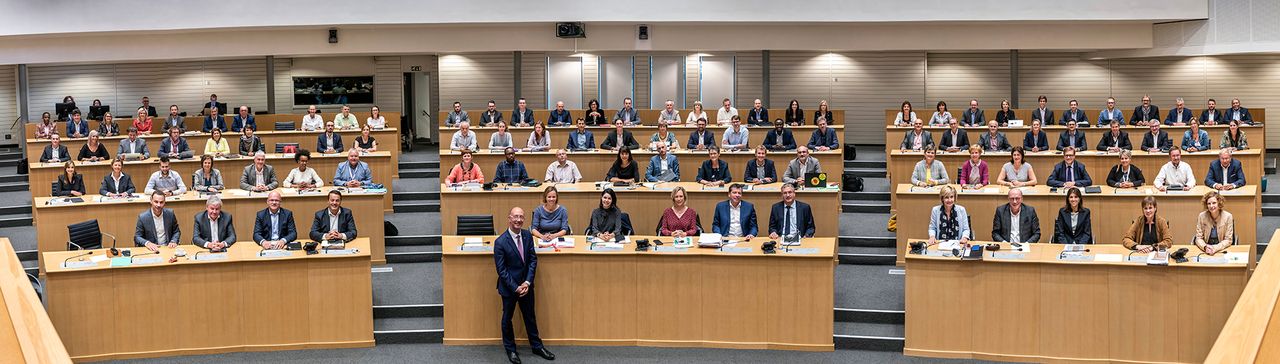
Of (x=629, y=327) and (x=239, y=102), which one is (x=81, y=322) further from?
(x=239, y=102)

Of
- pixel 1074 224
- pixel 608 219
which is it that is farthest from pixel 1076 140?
pixel 608 219

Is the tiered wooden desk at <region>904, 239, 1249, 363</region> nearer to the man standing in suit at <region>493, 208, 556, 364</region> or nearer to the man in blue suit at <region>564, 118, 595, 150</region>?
the man standing in suit at <region>493, 208, 556, 364</region>

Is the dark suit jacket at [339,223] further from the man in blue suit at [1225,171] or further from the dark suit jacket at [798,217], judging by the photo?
the man in blue suit at [1225,171]

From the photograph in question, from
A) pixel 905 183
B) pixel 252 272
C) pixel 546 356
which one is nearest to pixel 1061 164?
pixel 905 183

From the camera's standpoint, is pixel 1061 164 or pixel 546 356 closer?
pixel 546 356

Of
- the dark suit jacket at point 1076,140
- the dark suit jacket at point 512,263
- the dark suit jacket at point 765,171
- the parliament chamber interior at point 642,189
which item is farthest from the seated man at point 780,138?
the dark suit jacket at point 512,263

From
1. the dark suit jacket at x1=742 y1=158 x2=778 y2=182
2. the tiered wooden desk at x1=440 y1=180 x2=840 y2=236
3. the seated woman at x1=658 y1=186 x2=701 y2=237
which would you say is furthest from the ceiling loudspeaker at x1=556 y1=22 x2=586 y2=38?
the seated woman at x1=658 y1=186 x2=701 y2=237

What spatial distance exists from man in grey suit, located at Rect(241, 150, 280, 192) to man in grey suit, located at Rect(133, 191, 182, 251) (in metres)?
1.90

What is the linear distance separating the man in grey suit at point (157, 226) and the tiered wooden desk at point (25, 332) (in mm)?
5472

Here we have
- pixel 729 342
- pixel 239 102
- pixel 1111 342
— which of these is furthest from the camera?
pixel 239 102

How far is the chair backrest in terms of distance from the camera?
10492 millimetres

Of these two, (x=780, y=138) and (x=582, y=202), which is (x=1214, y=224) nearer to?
(x=582, y=202)

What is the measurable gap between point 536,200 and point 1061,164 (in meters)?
5.47

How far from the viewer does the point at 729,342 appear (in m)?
9.48
